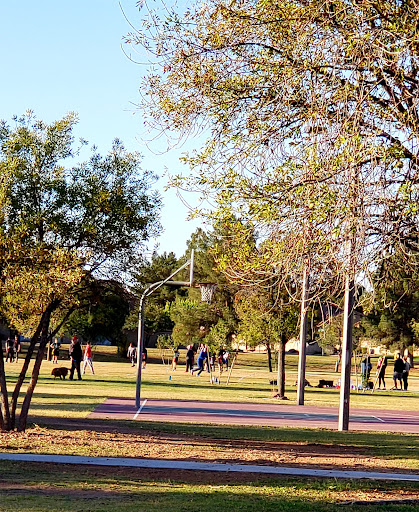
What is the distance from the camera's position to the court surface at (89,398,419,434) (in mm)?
25828

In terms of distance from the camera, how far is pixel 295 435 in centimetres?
2248

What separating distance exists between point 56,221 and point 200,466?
6.16 meters

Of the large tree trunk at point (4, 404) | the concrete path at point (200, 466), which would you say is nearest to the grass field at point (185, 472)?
the concrete path at point (200, 466)

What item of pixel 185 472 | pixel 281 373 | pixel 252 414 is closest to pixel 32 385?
pixel 185 472

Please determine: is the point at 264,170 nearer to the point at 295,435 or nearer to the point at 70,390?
the point at 295,435

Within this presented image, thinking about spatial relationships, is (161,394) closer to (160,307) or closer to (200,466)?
(200,466)

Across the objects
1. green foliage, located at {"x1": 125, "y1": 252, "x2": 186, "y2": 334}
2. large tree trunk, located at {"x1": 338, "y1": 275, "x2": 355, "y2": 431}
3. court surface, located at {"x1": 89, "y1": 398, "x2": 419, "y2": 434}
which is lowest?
court surface, located at {"x1": 89, "y1": 398, "x2": 419, "y2": 434}

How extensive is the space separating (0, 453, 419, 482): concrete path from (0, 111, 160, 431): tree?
373 cm

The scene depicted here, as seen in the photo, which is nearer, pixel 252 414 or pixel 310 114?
pixel 310 114

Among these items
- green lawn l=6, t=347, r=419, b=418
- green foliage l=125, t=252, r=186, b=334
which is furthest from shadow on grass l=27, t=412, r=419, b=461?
green foliage l=125, t=252, r=186, b=334

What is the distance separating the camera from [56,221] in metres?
19.1

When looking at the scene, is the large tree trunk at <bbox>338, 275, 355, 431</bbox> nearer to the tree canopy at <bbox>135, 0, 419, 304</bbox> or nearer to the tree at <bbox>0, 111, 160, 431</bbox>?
the tree at <bbox>0, 111, 160, 431</bbox>

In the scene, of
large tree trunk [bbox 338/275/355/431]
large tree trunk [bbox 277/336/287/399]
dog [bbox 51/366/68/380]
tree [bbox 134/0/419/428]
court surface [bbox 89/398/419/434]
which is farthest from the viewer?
dog [bbox 51/366/68/380]

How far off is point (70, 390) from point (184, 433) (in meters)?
16.0
